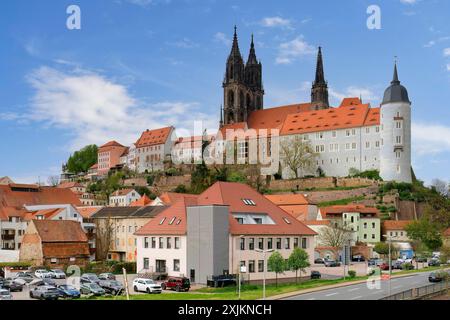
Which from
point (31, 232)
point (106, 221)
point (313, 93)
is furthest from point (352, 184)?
point (31, 232)

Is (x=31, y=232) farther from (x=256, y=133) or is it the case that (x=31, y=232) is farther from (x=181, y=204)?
(x=256, y=133)

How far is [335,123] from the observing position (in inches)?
4892

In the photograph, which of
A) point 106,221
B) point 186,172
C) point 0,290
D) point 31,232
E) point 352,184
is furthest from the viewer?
point 186,172

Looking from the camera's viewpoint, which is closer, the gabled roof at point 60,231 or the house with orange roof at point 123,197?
the gabled roof at point 60,231

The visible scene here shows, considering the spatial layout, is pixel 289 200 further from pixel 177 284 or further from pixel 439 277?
pixel 177 284

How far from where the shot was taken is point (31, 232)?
5997cm

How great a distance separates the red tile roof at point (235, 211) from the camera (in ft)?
152

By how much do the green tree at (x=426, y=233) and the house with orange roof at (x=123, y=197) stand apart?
55.9m

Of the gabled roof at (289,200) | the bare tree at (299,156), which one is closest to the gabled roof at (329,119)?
the bare tree at (299,156)

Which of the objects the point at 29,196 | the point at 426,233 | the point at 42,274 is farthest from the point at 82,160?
the point at 42,274

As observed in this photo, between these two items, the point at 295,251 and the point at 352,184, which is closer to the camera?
the point at 295,251

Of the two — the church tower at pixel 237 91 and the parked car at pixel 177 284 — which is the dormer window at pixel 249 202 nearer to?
the parked car at pixel 177 284

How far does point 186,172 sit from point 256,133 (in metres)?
18.1
